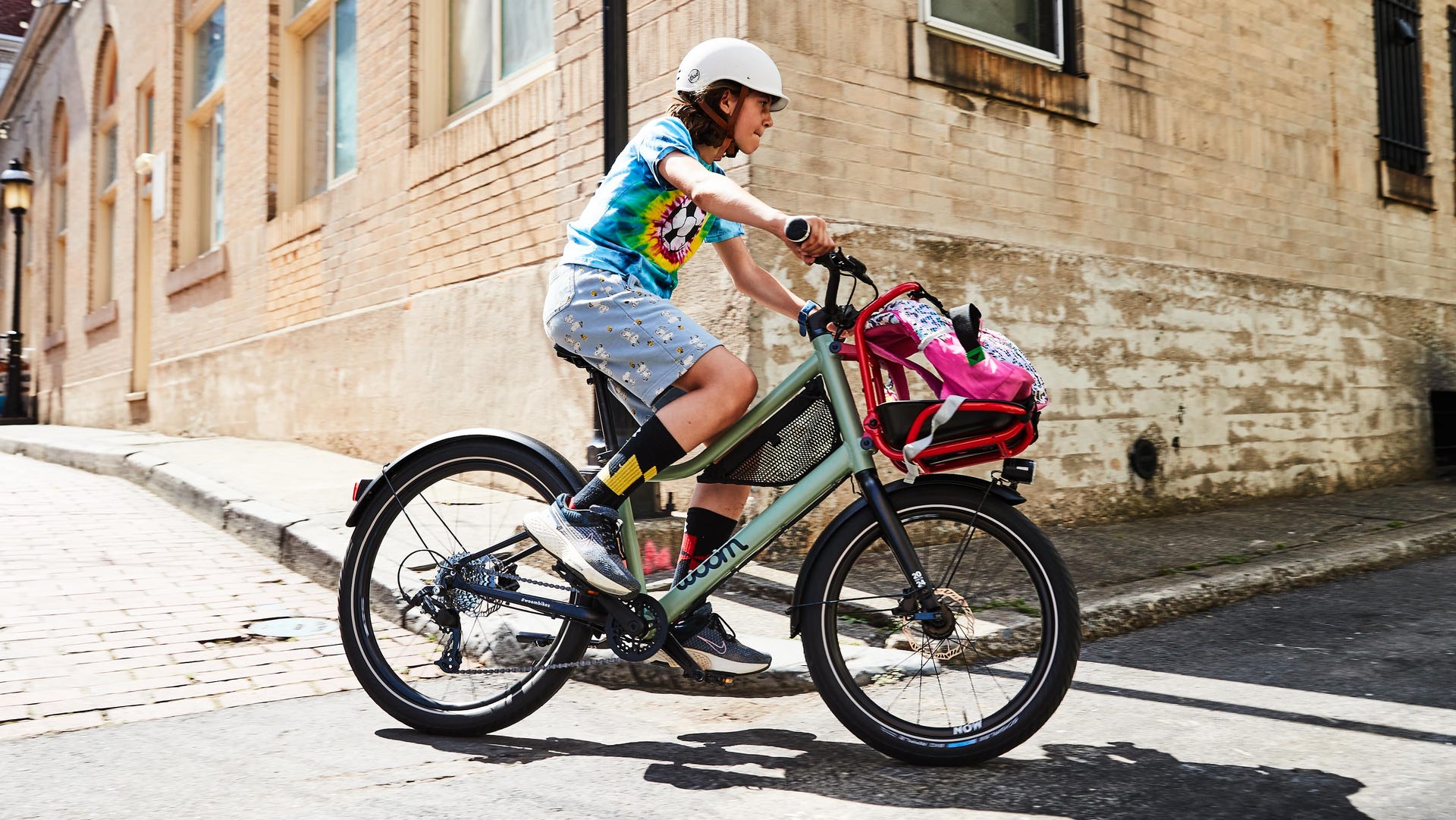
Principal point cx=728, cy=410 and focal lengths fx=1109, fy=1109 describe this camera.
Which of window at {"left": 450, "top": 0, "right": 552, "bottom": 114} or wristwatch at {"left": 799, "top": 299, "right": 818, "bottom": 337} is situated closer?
wristwatch at {"left": 799, "top": 299, "right": 818, "bottom": 337}

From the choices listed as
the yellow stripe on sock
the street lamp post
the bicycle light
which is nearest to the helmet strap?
the yellow stripe on sock

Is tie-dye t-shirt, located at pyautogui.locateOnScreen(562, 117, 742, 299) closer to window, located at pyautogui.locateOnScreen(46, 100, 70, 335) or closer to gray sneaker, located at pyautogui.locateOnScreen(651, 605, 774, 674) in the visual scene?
gray sneaker, located at pyautogui.locateOnScreen(651, 605, 774, 674)

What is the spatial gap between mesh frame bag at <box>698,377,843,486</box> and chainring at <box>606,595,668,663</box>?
1.37ft

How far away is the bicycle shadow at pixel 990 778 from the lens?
2.53m

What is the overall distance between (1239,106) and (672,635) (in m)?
7.09

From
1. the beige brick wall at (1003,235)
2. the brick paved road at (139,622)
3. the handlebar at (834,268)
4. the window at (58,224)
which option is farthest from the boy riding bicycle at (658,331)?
the window at (58,224)

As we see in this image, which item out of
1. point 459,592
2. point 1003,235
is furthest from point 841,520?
point 1003,235

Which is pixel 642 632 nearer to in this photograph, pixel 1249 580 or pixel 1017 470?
pixel 1017 470

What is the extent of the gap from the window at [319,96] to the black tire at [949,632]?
297 inches

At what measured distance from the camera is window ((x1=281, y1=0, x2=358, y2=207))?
9523 mm

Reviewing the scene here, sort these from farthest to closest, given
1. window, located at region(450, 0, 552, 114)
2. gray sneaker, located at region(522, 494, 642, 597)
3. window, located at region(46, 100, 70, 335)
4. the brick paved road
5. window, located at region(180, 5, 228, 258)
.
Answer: window, located at region(46, 100, 70, 335) < window, located at region(180, 5, 228, 258) < window, located at region(450, 0, 552, 114) < the brick paved road < gray sneaker, located at region(522, 494, 642, 597)

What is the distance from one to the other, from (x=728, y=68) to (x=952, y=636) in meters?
1.61

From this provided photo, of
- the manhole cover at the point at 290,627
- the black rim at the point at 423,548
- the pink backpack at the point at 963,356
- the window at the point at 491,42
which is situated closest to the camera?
the pink backpack at the point at 963,356

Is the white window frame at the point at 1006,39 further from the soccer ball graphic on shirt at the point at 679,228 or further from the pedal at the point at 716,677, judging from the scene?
the pedal at the point at 716,677
